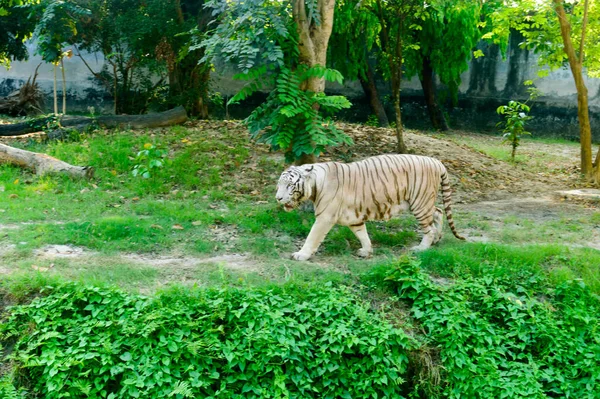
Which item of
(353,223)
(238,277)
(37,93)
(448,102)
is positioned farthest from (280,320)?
(448,102)

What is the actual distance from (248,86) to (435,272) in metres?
3.05

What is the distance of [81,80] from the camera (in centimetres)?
1583

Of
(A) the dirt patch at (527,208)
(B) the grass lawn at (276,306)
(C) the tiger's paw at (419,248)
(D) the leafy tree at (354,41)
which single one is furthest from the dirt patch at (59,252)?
(D) the leafy tree at (354,41)

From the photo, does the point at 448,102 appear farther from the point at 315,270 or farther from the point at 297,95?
the point at 315,270

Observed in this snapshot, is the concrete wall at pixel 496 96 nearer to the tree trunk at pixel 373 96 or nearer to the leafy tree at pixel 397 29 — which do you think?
the tree trunk at pixel 373 96

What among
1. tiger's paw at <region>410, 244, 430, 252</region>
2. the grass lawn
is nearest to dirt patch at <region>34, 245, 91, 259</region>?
the grass lawn

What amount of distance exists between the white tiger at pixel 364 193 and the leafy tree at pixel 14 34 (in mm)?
9267

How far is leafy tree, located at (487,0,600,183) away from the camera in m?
10.8

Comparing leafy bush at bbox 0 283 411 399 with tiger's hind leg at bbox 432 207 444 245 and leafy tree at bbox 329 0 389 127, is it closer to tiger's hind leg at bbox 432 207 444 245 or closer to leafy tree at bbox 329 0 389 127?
tiger's hind leg at bbox 432 207 444 245

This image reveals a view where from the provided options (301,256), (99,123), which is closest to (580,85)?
(301,256)

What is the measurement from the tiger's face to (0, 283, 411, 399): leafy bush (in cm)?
132

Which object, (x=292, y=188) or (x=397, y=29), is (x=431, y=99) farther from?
(x=292, y=188)

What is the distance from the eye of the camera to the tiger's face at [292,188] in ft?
22.5

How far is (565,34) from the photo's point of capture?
36.3 ft
